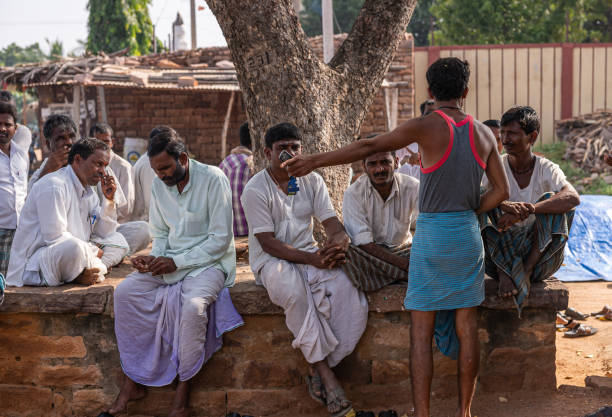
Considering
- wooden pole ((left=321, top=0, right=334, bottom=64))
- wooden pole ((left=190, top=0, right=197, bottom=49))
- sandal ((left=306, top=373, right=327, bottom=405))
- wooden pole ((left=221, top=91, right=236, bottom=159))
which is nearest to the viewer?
sandal ((left=306, top=373, right=327, bottom=405))

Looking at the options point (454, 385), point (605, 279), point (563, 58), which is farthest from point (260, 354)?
point (563, 58)

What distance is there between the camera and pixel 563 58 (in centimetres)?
1312

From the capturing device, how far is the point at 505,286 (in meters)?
3.82

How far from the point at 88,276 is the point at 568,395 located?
319cm

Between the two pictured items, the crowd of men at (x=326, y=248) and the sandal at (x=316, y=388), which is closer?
the crowd of men at (x=326, y=248)

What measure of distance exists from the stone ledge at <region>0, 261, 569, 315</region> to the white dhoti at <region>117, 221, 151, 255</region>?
3.89 ft

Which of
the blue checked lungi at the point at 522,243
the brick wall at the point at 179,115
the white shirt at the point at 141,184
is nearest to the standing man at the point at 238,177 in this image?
the white shirt at the point at 141,184

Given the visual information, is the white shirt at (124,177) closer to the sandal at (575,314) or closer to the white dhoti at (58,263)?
the white dhoti at (58,263)

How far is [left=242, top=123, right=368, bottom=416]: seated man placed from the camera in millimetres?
3816

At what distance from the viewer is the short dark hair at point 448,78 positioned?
3270 millimetres

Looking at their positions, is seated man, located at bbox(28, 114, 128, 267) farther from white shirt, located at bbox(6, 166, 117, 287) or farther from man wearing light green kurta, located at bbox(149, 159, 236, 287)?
man wearing light green kurta, located at bbox(149, 159, 236, 287)

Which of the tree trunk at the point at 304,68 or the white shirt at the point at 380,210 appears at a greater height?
the tree trunk at the point at 304,68

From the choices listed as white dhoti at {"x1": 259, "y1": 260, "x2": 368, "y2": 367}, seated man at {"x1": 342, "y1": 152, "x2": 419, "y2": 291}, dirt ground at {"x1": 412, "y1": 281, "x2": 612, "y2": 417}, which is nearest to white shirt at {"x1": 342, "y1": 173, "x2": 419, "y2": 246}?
seated man at {"x1": 342, "y1": 152, "x2": 419, "y2": 291}

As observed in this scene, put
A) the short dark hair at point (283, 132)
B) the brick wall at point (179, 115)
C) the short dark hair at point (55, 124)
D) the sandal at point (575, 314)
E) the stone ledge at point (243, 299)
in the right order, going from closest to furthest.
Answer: the stone ledge at point (243, 299)
the short dark hair at point (283, 132)
the short dark hair at point (55, 124)
the sandal at point (575, 314)
the brick wall at point (179, 115)
